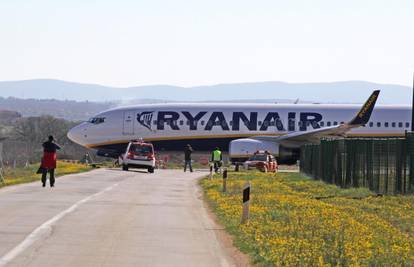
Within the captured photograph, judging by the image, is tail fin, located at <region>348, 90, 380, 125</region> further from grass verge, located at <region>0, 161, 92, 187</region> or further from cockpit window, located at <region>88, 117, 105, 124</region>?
grass verge, located at <region>0, 161, 92, 187</region>

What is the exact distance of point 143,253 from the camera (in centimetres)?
1419

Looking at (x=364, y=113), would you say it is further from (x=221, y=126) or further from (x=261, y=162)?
(x=221, y=126)

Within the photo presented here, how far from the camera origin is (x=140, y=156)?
50656mm

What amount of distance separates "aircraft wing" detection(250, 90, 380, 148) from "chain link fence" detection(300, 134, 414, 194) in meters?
18.8

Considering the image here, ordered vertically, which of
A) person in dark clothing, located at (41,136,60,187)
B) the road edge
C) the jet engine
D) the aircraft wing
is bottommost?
the road edge

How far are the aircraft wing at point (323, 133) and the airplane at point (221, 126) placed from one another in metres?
0.06

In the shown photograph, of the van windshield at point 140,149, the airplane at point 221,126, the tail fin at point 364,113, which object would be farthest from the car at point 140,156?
the tail fin at point 364,113

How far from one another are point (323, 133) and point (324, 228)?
4206cm

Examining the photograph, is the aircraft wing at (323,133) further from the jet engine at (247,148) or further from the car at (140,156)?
the car at (140,156)

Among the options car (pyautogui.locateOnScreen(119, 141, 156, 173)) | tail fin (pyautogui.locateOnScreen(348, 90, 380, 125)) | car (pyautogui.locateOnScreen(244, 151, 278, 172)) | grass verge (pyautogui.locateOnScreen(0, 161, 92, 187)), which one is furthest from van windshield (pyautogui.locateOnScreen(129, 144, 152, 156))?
tail fin (pyautogui.locateOnScreen(348, 90, 380, 125))

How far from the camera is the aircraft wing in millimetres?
55781

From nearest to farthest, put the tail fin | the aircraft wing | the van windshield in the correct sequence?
the van windshield
the tail fin
the aircraft wing

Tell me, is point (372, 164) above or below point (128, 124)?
below

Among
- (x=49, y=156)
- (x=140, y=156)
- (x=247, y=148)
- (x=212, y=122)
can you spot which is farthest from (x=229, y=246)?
(x=212, y=122)
